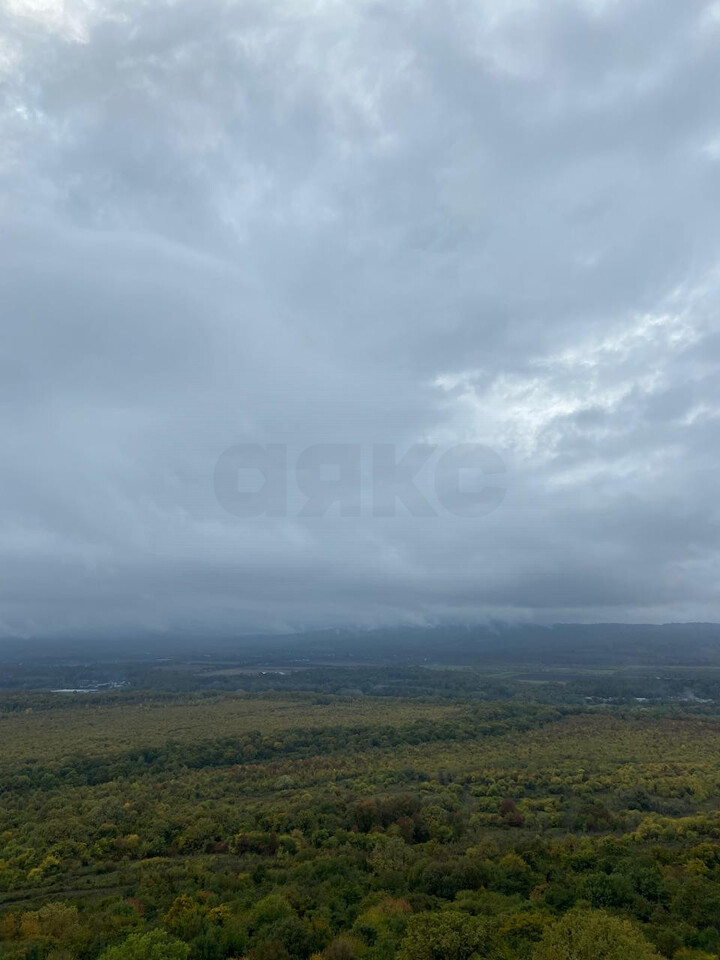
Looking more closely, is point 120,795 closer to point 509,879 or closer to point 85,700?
point 509,879

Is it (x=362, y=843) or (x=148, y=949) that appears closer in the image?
(x=148, y=949)

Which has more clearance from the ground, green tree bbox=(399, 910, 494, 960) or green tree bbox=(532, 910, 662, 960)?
green tree bbox=(532, 910, 662, 960)

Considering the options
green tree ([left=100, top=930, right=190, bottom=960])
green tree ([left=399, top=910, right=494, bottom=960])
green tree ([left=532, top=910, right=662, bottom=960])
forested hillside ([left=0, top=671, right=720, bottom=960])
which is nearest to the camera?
green tree ([left=532, top=910, right=662, bottom=960])

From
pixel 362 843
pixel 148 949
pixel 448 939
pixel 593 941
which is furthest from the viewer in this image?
pixel 362 843

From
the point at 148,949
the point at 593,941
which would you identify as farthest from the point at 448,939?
the point at 148,949

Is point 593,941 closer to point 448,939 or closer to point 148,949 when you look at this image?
point 448,939

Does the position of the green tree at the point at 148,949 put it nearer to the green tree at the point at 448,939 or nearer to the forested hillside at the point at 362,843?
the forested hillside at the point at 362,843

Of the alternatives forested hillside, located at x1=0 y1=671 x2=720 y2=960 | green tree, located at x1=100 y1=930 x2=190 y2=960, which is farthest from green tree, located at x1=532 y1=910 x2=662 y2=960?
green tree, located at x1=100 y1=930 x2=190 y2=960

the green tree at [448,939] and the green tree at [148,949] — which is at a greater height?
the green tree at [448,939]

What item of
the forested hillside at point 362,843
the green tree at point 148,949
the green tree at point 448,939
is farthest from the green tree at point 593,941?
the green tree at point 148,949

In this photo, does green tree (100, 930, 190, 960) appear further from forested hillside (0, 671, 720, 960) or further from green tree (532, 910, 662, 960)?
green tree (532, 910, 662, 960)

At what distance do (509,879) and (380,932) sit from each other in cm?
1071

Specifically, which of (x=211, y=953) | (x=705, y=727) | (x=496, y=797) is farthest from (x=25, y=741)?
(x=705, y=727)

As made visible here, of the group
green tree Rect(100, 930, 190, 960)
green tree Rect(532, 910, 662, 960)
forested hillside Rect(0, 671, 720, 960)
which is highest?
green tree Rect(532, 910, 662, 960)
